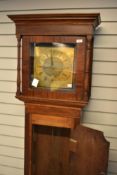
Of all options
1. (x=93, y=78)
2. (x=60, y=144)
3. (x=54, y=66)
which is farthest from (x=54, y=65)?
(x=60, y=144)

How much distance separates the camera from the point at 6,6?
7.05 ft

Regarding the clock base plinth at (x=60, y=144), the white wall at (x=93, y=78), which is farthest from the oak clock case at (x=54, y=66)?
the white wall at (x=93, y=78)

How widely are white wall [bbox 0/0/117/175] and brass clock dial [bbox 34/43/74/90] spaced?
13.1 inches

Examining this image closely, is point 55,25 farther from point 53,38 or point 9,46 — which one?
point 9,46

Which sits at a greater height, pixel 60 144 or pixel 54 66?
pixel 54 66

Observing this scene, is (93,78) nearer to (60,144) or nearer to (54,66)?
(54,66)

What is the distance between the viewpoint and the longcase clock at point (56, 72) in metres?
1.67

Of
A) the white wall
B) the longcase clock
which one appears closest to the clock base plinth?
the longcase clock

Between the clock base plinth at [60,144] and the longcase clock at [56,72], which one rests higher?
the longcase clock at [56,72]

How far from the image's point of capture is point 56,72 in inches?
70.6

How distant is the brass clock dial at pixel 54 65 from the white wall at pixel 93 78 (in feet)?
1.09

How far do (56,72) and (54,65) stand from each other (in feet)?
0.19

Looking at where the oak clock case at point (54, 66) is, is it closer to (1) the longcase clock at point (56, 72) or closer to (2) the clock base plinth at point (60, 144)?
(1) the longcase clock at point (56, 72)

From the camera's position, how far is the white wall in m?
1.93
